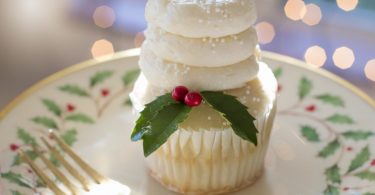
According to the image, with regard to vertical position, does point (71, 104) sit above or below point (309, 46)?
above

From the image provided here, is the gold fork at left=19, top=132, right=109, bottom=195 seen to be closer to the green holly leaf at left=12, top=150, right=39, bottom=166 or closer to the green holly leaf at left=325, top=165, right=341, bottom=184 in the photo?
the green holly leaf at left=12, top=150, right=39, bottom=166

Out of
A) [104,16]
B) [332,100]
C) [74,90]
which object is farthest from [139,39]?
[332,100]

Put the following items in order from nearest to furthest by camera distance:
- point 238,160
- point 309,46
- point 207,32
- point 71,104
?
point 207,32 < point 238,160 < point 71,104 < point 309,46

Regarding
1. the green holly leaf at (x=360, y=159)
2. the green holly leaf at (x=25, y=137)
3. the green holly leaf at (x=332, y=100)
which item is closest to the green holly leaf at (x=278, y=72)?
the green holly leaf at (x=332, y=100)

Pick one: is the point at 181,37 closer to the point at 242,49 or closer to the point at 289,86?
the point at 242,49

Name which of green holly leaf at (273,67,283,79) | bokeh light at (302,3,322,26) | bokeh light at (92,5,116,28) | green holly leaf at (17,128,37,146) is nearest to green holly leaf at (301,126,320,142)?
green holly leaf at (273,67,283,79)

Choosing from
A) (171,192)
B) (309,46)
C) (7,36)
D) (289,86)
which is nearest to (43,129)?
(171,192)
